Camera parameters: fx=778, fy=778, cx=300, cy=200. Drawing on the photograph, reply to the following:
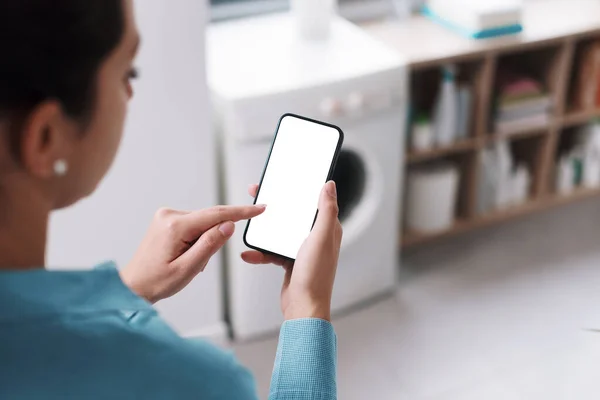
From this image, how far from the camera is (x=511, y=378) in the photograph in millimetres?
1997

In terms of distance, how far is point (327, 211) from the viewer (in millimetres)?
987

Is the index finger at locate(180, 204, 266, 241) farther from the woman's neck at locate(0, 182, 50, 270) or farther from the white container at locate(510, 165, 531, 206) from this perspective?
the white container at locate(510, 165, 531, 206)

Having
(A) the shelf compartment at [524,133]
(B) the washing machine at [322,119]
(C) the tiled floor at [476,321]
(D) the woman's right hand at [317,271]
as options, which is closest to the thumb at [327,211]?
(D) the woman's right hand at [317,271]

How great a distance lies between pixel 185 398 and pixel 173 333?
56mm

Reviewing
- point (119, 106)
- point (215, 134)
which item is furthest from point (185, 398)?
point (215, 134)

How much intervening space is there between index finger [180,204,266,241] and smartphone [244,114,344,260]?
0.36ft

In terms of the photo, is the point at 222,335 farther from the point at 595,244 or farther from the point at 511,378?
the point at 595,244

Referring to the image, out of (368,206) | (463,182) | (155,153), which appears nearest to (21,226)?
(155,153)

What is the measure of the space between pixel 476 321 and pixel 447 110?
64cm

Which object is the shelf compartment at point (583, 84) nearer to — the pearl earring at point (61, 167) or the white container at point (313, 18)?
the white container at point (313, 18)

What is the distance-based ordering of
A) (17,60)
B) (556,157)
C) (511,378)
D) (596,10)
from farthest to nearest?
(556,157)
(596,10)
(511,378)
(17,60)

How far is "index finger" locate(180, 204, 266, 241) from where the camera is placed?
102 cm

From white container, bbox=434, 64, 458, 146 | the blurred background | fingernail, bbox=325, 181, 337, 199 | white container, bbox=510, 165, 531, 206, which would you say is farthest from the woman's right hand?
white container, bbox=510, 165, 531, 206

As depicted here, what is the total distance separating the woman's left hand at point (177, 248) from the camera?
1.01m
